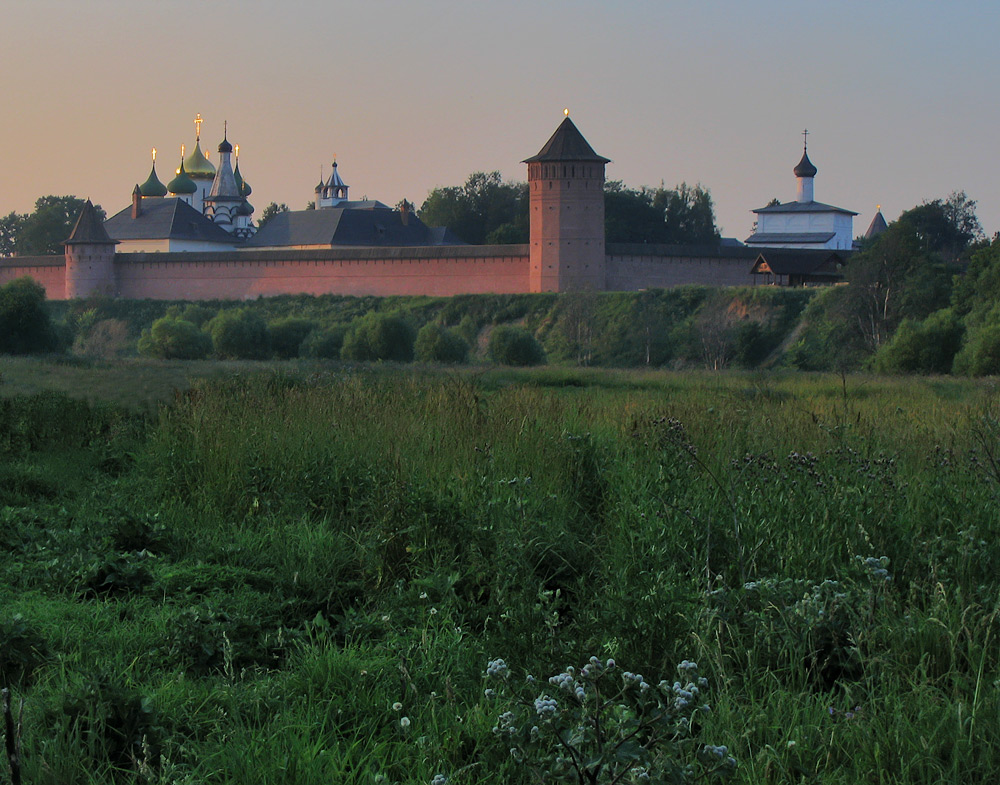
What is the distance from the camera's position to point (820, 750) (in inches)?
95.0

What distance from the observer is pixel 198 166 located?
68000 mm

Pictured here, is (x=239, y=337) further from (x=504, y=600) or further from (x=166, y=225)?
(x=504, y=600)

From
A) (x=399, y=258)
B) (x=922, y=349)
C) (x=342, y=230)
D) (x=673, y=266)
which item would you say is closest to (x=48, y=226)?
(x=342, y=230)

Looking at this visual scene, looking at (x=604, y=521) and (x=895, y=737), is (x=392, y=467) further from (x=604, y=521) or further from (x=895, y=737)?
(x=895, y=737)

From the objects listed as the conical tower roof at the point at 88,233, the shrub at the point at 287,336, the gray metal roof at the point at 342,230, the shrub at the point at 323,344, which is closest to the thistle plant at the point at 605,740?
the shrub at the point at 323,344

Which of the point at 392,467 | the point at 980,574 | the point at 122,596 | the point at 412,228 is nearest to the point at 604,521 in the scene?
the point at 392,467

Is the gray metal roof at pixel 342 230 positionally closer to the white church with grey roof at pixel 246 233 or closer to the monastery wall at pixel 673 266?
the white church with grey roof at pixel 246 233

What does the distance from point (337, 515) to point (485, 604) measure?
139 centimetres

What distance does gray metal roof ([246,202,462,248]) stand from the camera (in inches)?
2117

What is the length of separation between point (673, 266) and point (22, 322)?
25077 millimetres

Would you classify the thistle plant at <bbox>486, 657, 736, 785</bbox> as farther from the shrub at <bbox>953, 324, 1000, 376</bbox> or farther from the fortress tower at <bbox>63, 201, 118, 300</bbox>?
the fortress tower at <bbox>63, 201, 118, 300</bbox>

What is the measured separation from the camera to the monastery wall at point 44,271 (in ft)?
160

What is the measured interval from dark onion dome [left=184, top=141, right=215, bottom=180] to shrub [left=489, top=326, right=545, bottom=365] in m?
40.4

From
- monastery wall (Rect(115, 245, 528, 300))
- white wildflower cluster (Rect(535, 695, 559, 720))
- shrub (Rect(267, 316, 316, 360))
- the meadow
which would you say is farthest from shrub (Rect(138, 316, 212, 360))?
white wildflower cluster (Rect(535, 695, 559, 720))
